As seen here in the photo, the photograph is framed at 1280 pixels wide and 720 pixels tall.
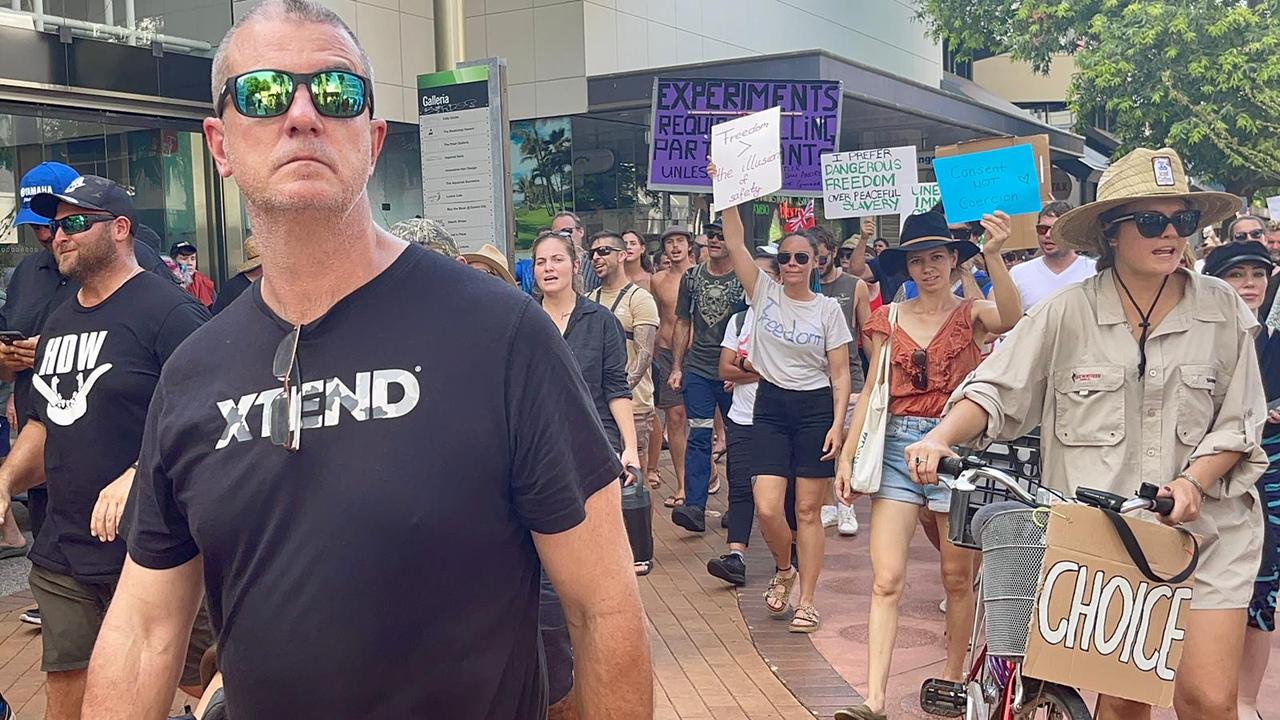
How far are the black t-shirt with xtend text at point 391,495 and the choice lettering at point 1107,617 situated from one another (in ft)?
6.92

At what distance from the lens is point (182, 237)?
13812mm

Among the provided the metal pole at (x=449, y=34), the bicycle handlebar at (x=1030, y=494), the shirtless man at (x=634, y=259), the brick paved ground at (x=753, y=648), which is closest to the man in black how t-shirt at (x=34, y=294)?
the brick paved ground at (x=753, y=648)

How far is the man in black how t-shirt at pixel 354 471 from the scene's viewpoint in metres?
2.03

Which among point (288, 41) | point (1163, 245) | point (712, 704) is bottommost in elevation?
point (712, 704)

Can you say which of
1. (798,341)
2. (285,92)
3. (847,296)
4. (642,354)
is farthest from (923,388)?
(285,92)

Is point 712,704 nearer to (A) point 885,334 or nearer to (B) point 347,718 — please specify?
(A) point 885,334

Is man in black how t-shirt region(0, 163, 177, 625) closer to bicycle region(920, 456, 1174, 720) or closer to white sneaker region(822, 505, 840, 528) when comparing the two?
bicycle region(920, 456, 1174, 720)

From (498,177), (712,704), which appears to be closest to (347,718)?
(712,704)

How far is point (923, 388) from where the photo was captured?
613cm

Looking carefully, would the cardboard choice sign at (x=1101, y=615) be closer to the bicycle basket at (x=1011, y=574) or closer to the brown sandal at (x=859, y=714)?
the bicycle basket at (x=1011, y=574)

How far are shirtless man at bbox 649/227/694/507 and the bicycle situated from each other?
6.76 metres

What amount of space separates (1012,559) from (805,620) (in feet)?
11.4

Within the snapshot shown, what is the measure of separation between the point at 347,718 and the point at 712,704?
425cm

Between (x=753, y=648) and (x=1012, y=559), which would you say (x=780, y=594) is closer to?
(x=753, y=648)
